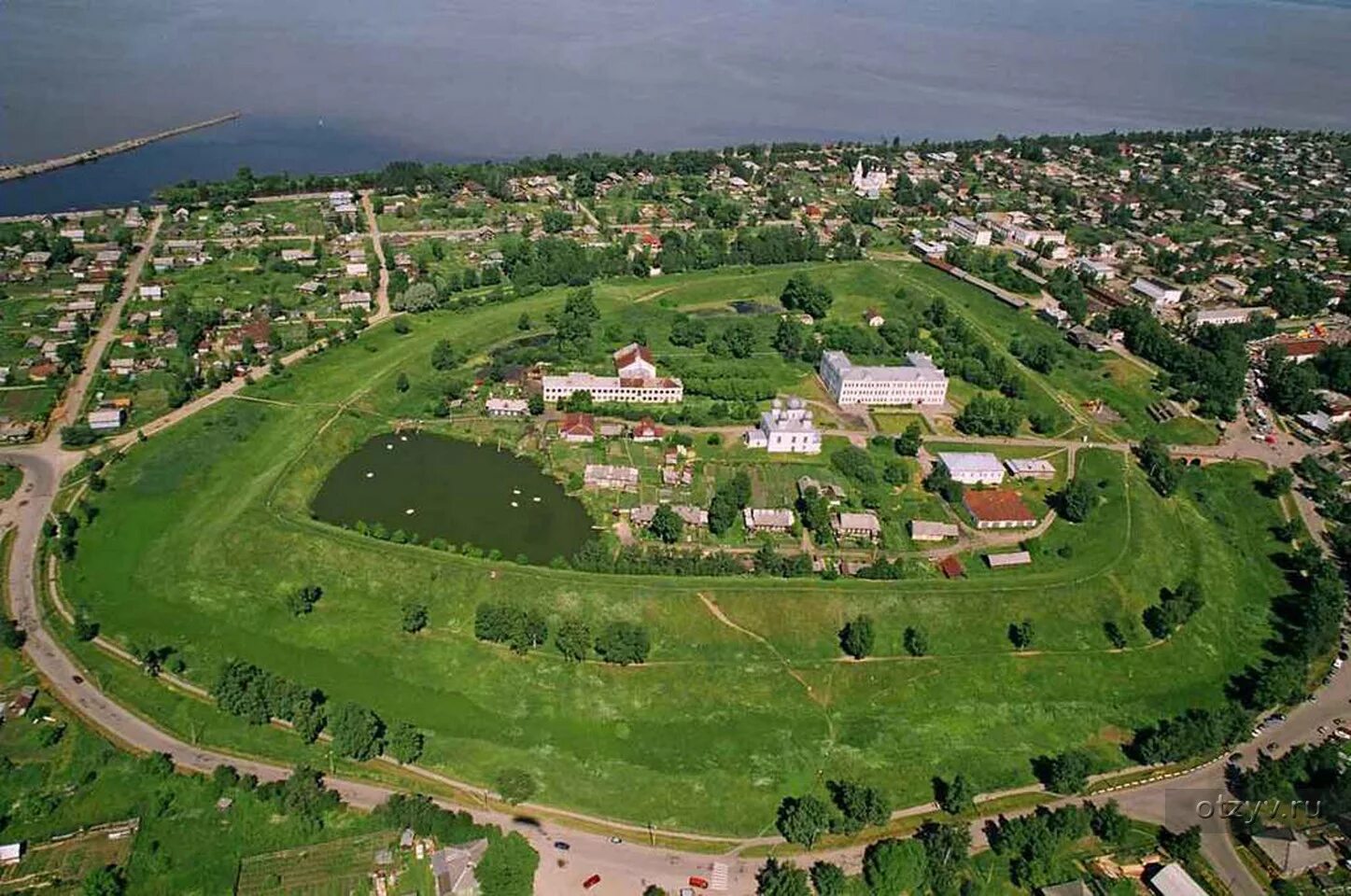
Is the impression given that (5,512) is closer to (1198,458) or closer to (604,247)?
(604,247)

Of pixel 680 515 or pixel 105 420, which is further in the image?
pixel 105 420

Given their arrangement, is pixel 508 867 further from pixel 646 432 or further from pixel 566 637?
pixel 646 432

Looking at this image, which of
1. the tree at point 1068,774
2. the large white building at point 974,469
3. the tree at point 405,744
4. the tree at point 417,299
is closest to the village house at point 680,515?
the large white building at point 974,469

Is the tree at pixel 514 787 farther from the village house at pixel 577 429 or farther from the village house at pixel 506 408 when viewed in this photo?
the village house at pixel 506 408

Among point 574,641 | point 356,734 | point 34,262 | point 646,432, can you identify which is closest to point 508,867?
point 356,734

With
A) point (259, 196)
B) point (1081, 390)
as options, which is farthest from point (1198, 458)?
point (259, 196)

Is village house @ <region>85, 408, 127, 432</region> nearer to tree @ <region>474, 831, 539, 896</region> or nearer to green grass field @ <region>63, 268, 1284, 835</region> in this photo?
green grass field @ <region>63, 268, 1284, 835</region>
